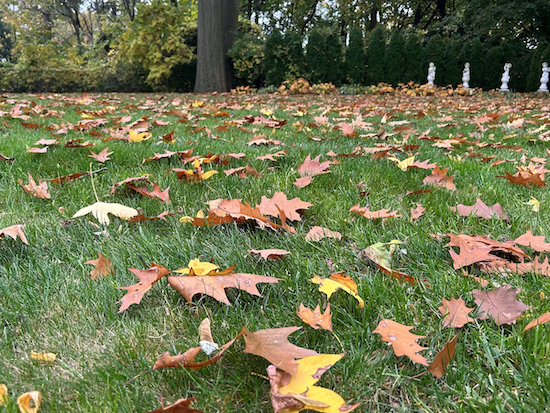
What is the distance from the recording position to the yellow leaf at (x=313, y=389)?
70 cm

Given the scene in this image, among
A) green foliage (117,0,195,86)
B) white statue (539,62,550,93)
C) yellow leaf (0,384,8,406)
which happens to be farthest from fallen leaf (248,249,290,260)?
white statue (539,62,550,93)

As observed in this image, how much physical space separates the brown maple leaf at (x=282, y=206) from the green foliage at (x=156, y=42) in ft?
38.4

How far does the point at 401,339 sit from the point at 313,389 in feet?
0.88

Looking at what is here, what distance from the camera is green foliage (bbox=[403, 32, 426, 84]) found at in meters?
12.6

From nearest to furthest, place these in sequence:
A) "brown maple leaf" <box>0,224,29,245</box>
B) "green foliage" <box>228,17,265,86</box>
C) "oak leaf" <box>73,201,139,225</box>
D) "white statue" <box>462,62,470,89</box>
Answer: "brown maple leaf" <box>0,224,29,245</box> < "oak leaf" <box>73,201,139,225</box> < "green foliage" <box>228,17,265,86</box> < "white statue" <box>462,62,470,89</box>

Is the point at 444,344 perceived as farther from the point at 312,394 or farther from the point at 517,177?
the point at 517,177

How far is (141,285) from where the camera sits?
109 cm

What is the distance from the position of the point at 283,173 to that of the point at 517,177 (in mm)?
1249

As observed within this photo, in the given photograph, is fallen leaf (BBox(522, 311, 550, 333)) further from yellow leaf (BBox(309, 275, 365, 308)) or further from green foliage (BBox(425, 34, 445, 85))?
green foliage (BBox(425, 34, 445, 85))

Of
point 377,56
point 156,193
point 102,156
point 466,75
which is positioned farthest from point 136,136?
point 466,75

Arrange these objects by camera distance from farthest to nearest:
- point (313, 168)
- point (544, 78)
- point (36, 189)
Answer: point (544, 78)
point (313, 168)
point (36, 189)

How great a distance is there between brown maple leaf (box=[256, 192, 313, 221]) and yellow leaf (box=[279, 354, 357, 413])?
788mm

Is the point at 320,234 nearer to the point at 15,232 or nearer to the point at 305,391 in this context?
the point at 305,391

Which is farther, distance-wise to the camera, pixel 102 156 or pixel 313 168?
pixel 102 156
